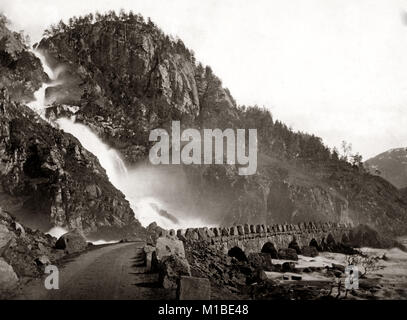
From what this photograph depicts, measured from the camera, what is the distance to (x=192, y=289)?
12.9 m

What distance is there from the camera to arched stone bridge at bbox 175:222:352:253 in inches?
1358

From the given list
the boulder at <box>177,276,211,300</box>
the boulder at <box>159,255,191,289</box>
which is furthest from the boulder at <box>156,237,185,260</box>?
the boulder at <box>177,276,211,300</box>

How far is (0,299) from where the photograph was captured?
41.7ft

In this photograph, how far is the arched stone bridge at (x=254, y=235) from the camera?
3450 cm

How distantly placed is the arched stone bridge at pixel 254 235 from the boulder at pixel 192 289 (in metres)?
18.4

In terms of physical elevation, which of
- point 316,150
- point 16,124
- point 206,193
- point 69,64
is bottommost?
point 206,193

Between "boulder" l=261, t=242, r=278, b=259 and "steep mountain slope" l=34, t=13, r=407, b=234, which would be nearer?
"boulder" l=261, t=242, r=278, b=259

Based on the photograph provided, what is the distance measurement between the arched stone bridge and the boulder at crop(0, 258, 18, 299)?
1808 centimetres

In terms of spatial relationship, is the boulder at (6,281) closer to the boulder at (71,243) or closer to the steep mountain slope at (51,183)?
the boulder at (71,243)

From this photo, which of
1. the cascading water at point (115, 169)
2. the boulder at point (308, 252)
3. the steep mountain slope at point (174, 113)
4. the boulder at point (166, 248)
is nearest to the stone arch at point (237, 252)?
the boulder at point (308, 252)

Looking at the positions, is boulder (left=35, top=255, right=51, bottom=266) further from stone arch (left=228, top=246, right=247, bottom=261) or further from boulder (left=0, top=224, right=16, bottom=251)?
stone arch (left=228, top=246, right=247, bottom=261)

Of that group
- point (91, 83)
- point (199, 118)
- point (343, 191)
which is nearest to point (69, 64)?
point (91, 83)

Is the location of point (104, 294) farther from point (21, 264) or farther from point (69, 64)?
point (69, 64)

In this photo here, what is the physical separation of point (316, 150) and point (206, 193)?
90.4 metres
